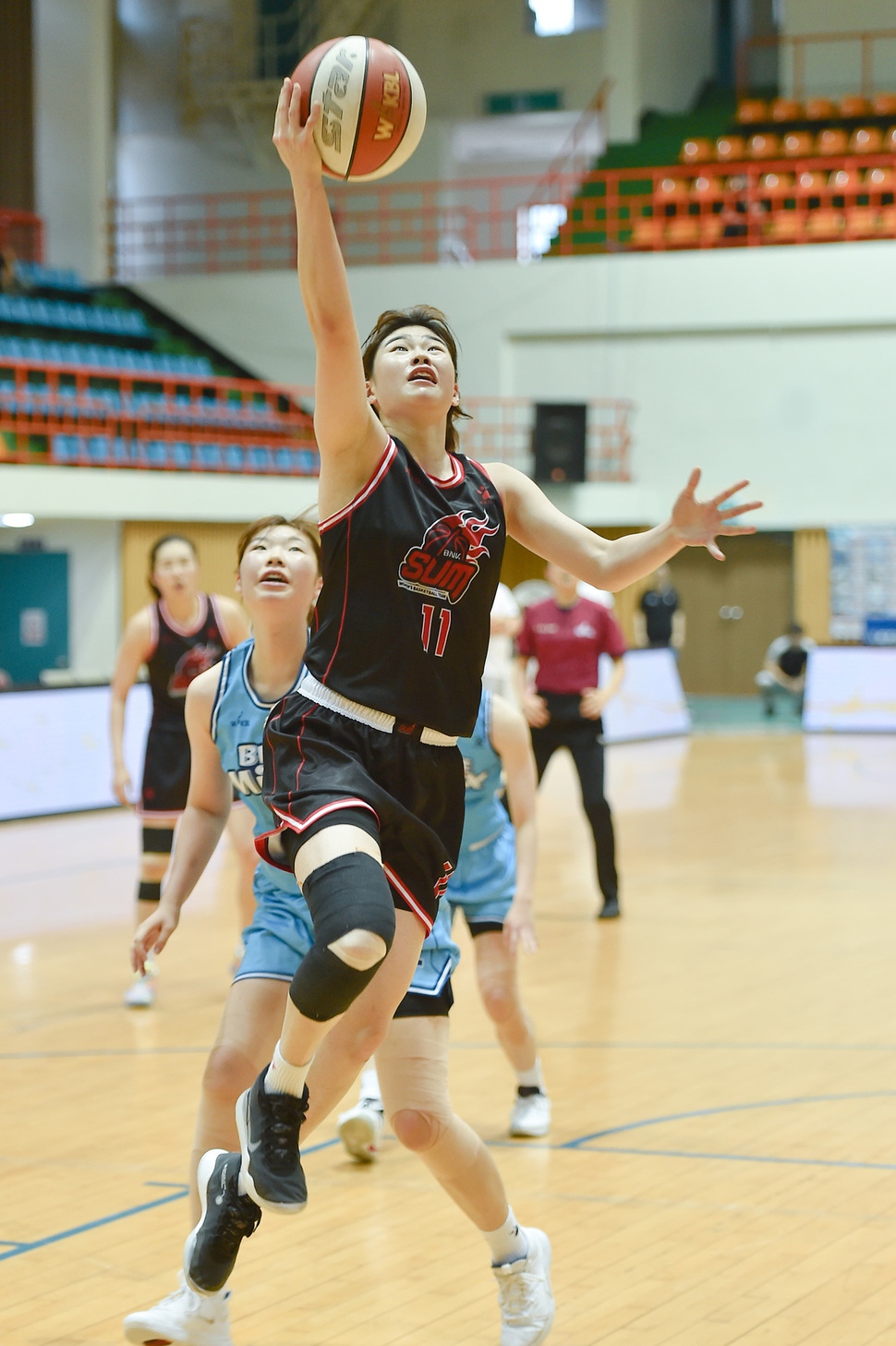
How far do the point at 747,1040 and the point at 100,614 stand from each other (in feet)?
44.3

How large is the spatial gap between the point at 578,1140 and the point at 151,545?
14.7m

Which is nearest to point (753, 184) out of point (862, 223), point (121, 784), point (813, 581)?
point (862, 223)

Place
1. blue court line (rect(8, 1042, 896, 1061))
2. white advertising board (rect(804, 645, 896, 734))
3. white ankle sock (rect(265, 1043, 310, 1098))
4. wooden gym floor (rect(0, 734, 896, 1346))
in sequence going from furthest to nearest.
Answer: white advertising board (rect(804, 645, 896, 734)) < blue court line (rect(8, 1042, 896, 1061)) < wooden gym floor (rect(0, 734, 896, 1346)) < white ankle sock (rect(265, 1043, 310, 1098))

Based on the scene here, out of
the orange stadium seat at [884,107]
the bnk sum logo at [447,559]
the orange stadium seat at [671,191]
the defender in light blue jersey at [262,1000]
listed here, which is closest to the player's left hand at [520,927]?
the defender in light blue jersey at [262,1000]

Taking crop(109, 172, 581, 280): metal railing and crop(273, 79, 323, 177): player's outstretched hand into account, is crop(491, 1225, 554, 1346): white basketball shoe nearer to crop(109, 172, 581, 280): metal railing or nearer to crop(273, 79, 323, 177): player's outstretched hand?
crop(273, 79, 323, 177): player's outstretched hand

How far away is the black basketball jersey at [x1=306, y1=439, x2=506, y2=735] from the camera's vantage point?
303cm

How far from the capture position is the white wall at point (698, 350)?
2148 cm

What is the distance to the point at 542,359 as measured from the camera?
74.7 feet

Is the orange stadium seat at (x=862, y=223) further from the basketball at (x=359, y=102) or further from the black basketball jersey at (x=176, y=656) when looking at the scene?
the basketball at (x=359, y=102)

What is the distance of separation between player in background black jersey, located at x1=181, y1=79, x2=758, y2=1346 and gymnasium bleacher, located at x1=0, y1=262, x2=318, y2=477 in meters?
14.4

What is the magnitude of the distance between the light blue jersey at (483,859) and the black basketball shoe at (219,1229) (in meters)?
1.94

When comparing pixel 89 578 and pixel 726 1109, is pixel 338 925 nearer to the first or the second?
pixel 726 1109

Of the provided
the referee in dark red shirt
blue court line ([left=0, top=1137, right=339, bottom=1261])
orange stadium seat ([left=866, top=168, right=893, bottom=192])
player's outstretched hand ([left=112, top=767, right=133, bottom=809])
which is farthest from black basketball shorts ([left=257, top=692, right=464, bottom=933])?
orange stadium seat ([left=866, top=168, right=893, bottom=192])

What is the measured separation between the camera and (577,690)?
28.9 ft
